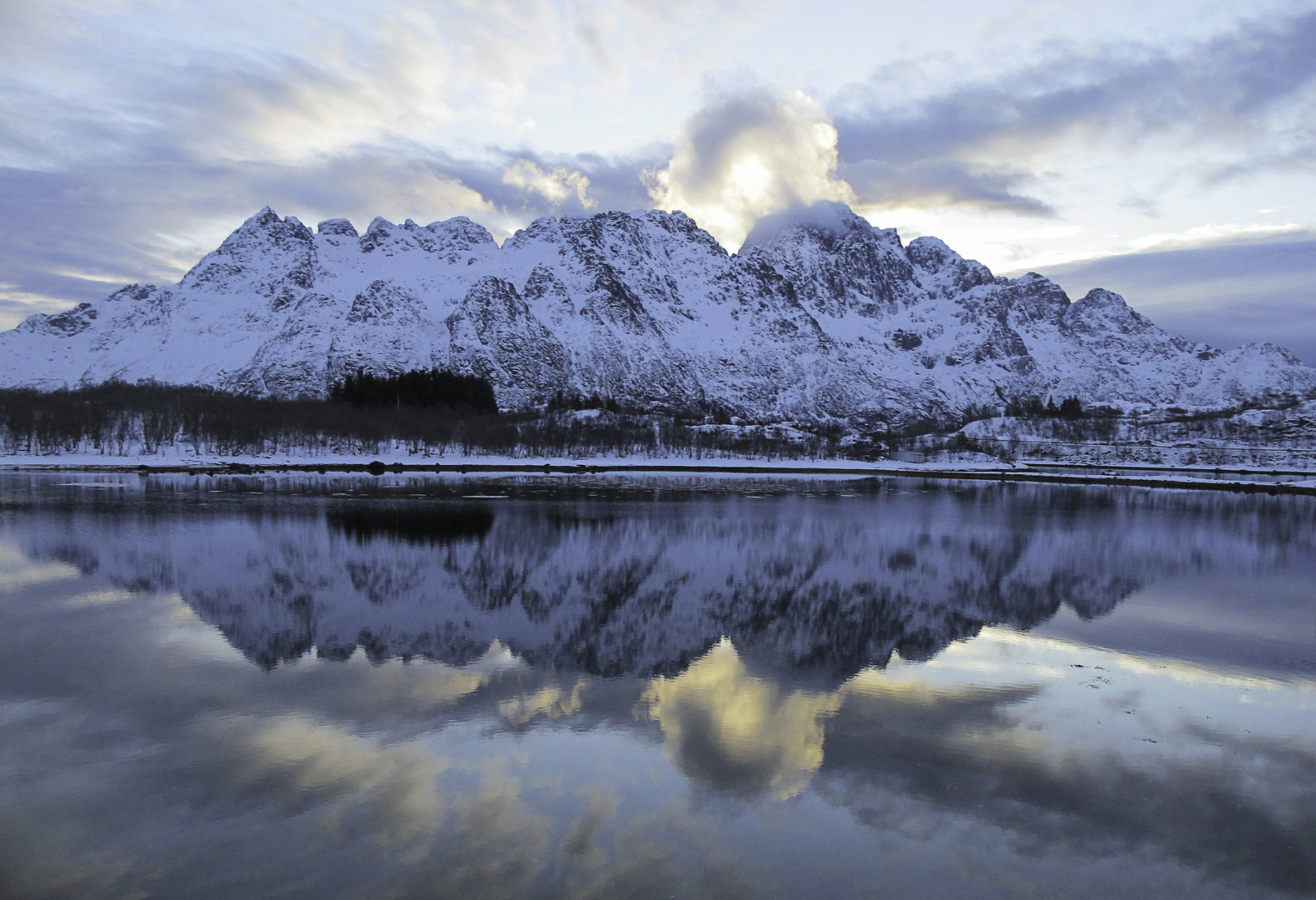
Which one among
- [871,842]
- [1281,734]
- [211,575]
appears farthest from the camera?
[211,575]

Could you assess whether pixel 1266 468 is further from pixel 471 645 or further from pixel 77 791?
pixel 77 791

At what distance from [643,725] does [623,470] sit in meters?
104

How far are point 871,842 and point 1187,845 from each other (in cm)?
384

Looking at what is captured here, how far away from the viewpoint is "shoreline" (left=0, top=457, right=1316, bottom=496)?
3634 inches

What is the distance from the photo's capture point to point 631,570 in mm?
28109

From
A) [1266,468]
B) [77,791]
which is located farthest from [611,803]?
[1266,468]

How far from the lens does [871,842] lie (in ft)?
31.8

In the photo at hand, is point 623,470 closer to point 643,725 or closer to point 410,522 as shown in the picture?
point 410,522

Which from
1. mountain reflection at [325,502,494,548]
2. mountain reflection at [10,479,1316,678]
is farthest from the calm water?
mountain reflection at [325,502,494,548]

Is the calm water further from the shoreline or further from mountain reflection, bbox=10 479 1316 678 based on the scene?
the shoreline

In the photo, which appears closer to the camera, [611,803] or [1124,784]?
[611,803]

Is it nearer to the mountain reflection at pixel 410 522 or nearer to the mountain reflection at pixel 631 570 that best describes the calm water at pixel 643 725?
the mountain reflection at pixel 631 570

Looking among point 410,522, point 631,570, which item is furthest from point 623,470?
point 631,570

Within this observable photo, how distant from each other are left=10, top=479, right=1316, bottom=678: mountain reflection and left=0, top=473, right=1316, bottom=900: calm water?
21cm
